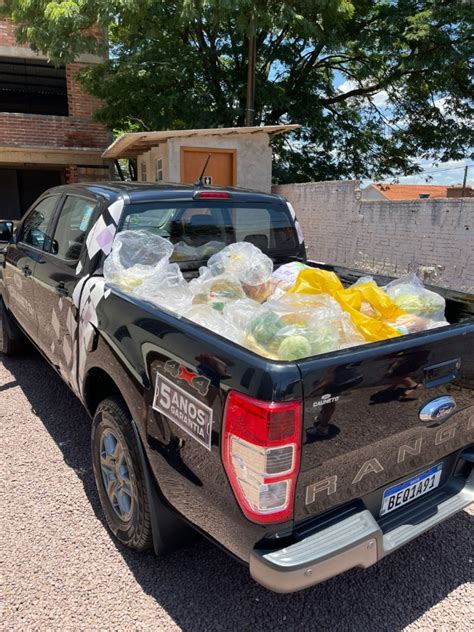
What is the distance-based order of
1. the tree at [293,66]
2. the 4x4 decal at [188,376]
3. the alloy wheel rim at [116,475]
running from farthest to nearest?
the tree at [293,66] → the alloy wheel rim at [116,475] → the 4x4 decal at [188,376]

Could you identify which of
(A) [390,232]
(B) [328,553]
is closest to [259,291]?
(B) [328,553]

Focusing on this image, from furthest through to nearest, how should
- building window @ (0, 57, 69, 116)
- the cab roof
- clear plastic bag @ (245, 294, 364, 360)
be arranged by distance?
building window @ (0, 57, 69, 116)
the cab roof
clear plastic bag @ (245, 294, 364, 360)

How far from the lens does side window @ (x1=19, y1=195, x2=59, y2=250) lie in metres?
3.79

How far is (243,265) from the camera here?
115 inches

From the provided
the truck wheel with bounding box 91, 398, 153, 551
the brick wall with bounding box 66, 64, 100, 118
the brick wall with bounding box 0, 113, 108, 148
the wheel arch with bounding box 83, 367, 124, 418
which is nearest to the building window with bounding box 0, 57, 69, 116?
the brick wall with bounding box 66, 64, 100, 118

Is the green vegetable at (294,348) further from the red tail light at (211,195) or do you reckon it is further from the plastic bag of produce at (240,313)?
the red tail light at (211,195)

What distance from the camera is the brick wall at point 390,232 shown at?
7.11 metres

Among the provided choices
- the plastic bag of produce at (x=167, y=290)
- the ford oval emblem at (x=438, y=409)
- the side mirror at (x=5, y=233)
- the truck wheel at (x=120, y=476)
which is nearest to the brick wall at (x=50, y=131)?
the side mirror at (x=5, y=233)

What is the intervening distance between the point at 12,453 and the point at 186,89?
35.2 ft

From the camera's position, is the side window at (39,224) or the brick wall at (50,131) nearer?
the side window at (39,224)

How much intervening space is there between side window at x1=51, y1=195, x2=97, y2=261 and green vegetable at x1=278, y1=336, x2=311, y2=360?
1.75 meters

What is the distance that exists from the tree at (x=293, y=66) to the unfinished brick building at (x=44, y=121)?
1276mm

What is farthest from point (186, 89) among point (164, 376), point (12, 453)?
point (164, 376)

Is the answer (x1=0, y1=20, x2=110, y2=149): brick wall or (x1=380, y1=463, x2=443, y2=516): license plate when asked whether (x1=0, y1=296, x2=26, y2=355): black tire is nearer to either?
(x1=380, y1=463, x2=443, y2=516): license plate
